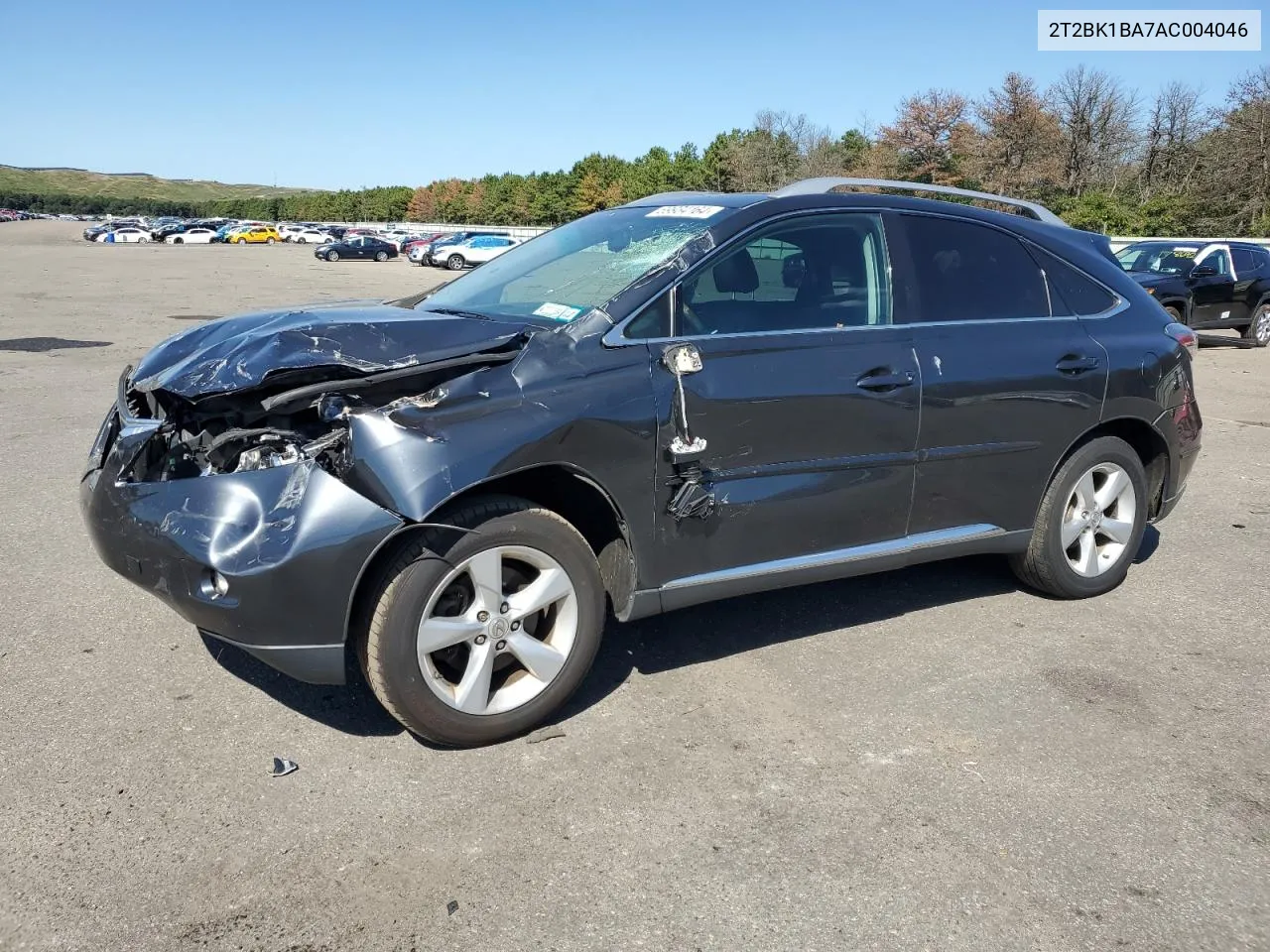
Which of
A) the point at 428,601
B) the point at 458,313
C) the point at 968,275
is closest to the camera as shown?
the point at 428,601

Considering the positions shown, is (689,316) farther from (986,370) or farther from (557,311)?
(986,370)

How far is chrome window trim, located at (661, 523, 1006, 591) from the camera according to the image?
3678mm

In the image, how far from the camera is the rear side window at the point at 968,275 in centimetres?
424

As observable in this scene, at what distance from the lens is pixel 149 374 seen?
3.67 meters

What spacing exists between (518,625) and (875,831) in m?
1.27

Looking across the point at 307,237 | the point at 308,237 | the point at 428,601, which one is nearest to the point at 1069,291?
the point at 428,601

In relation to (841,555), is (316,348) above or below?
above

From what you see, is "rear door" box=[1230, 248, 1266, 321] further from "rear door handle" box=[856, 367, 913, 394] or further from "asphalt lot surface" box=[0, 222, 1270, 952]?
"rear door handle" box=[856, 367, 913, 394]

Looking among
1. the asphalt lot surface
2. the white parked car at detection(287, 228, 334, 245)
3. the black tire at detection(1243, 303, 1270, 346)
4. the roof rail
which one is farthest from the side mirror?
the white parked car at detection(287, 228, 334, 245)

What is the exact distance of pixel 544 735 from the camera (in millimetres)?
3479

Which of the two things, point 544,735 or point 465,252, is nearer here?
point 544,735

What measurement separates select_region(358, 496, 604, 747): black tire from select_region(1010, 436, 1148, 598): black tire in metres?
2.30

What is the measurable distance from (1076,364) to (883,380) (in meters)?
1.14

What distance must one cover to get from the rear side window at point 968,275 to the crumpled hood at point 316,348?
5.68ft
